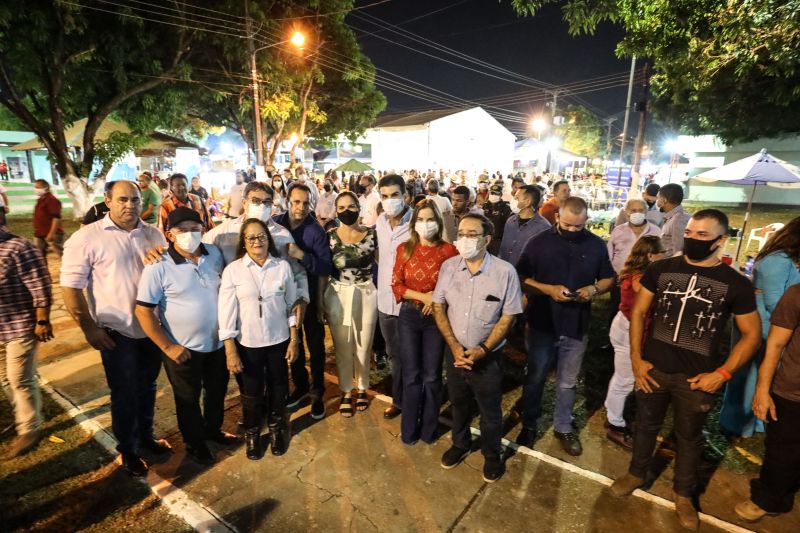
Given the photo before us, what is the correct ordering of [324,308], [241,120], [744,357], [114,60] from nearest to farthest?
[744,357] < [324,308] < [114,60] < [241,120]

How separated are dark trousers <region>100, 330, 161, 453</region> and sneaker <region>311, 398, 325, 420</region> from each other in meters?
1.47

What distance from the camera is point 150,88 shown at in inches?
635

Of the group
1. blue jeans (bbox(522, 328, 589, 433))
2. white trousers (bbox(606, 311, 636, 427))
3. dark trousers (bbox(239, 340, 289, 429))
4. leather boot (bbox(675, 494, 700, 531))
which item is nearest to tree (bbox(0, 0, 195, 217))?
dark trousers (bbox(239, 340, 289, 429))

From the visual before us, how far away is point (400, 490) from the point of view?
3311 millimetres

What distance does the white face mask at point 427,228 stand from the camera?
3561 mm

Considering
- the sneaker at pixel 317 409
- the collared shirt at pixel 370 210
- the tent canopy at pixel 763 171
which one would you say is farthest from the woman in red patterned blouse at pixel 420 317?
the tent canopy at pixel 763 171

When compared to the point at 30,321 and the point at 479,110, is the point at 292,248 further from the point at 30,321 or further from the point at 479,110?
the point at 479,110

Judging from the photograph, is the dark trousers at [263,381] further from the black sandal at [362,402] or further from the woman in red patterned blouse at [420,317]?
the woman in red patterned blouse at [420,317]

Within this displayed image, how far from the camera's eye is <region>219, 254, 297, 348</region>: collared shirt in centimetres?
333

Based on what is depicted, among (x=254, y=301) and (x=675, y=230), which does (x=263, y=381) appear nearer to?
(x=254, y=301)

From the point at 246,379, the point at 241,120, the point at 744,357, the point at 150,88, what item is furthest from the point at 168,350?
the point at 241,120

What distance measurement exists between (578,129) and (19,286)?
214 feet

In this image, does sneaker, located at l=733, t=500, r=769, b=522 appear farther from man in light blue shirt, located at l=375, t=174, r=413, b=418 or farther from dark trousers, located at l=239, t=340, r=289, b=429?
dark trousers, located at l=239, t=340, r=289, b=429

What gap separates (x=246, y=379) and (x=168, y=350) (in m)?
0.65
